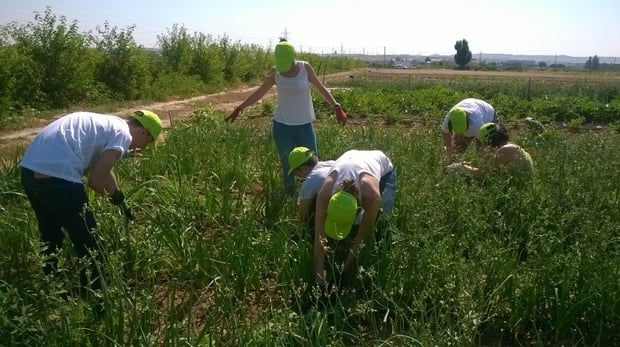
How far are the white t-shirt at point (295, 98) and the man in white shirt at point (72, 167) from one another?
1.83m

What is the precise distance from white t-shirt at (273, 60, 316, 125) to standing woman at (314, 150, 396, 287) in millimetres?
1277

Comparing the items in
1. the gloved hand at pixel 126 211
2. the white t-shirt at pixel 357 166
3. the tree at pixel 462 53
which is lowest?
the gloved hand at pixel 126 211

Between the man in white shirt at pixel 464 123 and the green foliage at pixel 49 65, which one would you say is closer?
the man in white shirt at pixel 464 123

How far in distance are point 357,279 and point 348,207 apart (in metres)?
0.38

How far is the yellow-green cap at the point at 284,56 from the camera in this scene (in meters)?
4.21

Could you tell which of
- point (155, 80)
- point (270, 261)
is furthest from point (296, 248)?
point (155, 80)

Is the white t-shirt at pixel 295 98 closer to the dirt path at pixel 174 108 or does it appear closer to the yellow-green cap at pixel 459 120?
the yellow-green cap at pixel 459 120

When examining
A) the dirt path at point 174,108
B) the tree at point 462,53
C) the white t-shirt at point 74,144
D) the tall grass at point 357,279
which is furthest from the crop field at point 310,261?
the tree at point 462,53

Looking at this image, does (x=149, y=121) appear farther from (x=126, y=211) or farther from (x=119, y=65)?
(x=119, y=65)

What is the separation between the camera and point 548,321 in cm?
254

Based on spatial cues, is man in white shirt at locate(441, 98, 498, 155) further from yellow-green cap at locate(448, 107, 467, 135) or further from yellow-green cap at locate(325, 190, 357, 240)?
yellow-green cap at locate(325, 190, 357, 240)

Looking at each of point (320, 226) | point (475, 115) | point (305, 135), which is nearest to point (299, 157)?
point (320, 226)

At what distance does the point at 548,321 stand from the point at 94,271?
92.2 inches

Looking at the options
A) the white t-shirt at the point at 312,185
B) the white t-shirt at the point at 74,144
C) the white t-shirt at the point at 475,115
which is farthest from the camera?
the white t-shirt at the point at 475,115
